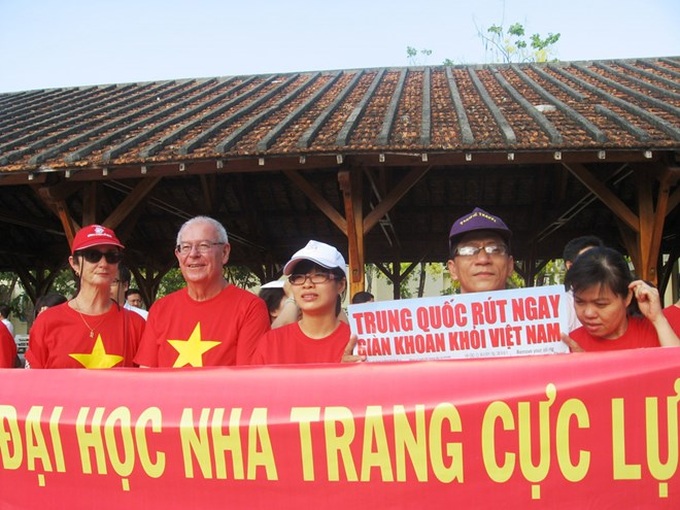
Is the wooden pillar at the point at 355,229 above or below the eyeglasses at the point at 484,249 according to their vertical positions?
above

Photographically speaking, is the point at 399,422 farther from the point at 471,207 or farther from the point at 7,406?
the point at 471,207

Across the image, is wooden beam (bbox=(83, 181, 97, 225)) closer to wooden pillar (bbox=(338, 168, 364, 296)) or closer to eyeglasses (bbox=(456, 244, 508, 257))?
wooden pillar (bbox=(338, 168, 364, 296))

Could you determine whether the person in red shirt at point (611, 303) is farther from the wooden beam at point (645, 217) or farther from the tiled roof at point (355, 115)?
the wooden beam at point (645, 217)

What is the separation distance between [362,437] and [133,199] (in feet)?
20.0

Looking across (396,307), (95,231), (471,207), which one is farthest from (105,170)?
(471,207)

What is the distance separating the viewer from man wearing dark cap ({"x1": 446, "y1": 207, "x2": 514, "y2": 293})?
3047 millimetres

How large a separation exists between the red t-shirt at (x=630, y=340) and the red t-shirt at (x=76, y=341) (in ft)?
7.42

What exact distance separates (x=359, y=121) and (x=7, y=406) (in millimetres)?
5718

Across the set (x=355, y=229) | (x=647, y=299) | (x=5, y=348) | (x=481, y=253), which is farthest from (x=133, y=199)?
(x=647, y=299)

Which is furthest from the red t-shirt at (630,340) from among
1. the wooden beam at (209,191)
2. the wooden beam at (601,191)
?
the wooden beam at (209,191)

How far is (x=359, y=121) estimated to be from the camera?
8008mm

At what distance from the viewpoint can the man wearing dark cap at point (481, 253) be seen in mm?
3047

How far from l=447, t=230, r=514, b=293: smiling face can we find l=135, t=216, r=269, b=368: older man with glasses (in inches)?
39.8

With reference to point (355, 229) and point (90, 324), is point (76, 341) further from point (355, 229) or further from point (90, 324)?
point (355, 229)
